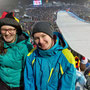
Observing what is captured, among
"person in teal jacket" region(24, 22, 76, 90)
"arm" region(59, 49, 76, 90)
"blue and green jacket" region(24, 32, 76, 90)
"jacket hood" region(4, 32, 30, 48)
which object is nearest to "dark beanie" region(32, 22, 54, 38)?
"person in teal jacket" region(24, 22, 76, 90)

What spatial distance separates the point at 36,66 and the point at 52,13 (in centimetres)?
1501

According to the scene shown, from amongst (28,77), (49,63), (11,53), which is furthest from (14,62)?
(49,63)

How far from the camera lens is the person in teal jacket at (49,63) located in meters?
1.03

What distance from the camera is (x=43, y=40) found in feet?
3.48

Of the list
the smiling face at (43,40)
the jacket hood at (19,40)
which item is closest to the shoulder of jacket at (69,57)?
the smiling face at (43,40)

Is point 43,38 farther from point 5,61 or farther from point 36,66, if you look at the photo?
point 5,61

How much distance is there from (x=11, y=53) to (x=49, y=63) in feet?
1.58

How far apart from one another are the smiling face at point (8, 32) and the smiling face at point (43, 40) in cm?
34

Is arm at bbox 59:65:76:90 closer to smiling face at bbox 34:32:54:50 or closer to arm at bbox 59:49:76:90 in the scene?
arm at bbox 59:49:76:90

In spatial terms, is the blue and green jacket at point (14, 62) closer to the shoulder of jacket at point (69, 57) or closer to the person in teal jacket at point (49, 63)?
the person in teal jacket at point (49, 63)

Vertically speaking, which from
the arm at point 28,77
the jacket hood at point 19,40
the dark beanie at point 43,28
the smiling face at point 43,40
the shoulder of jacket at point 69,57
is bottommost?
the arm at point 28,77

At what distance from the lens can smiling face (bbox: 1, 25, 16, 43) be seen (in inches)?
49.4

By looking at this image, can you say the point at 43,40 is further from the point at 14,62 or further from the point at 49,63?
the point at 14,62

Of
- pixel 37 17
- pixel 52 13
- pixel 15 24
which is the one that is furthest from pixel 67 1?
pixel 15 24
